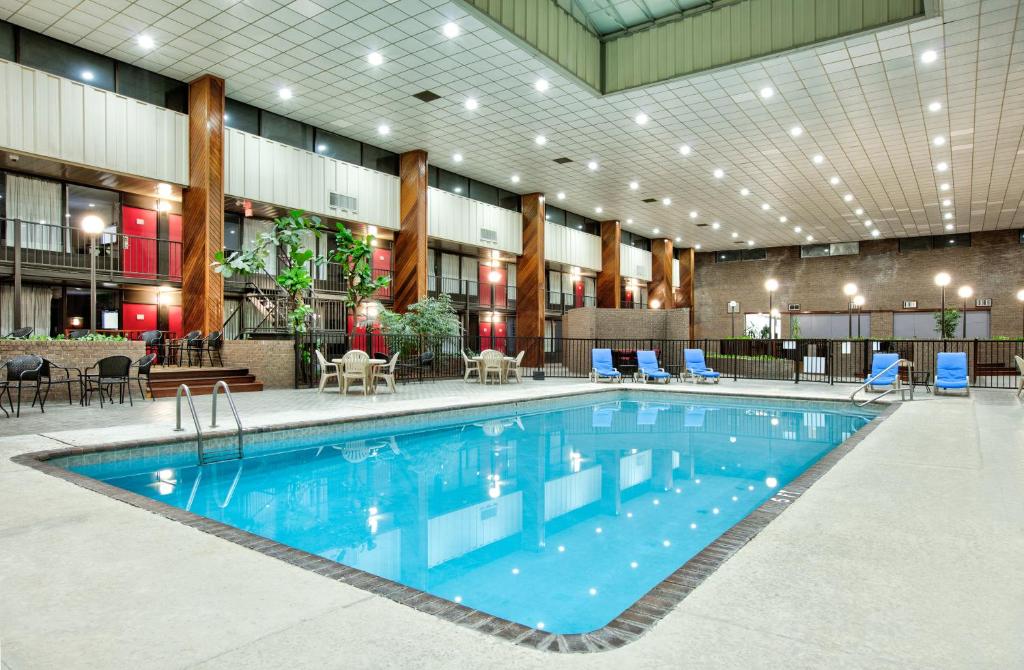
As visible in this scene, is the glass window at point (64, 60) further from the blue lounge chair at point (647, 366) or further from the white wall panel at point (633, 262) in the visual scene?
the white wall panel at point (633, 262)

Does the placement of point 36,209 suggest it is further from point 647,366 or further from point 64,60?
point 647,366

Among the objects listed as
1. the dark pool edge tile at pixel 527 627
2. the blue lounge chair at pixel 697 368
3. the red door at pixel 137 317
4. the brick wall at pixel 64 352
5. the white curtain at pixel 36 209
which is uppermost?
the white curtain at pixel 36 209

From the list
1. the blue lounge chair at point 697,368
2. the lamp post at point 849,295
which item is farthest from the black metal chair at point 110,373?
the lamp post at point 849,295

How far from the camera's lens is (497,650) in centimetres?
195

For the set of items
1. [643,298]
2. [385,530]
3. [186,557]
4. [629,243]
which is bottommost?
[385,530]

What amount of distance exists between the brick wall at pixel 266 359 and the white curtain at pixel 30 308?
16.2 feet

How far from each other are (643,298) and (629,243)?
3993 millimetres

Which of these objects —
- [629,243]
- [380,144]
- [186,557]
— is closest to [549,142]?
[380,144]

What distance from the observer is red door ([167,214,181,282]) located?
1512 centimetres

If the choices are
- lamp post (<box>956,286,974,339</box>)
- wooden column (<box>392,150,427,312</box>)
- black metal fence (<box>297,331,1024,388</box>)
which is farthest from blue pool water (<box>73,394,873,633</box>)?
lamp post (<box>956,286,974,339</box>)

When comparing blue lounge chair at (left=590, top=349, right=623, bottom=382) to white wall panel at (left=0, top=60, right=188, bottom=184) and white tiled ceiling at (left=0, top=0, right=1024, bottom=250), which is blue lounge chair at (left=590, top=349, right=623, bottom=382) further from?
white wall panel at (left=0, top=60, right=188, bottom=184)

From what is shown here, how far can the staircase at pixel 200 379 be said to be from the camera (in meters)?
10.9

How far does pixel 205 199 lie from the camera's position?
41.8ft

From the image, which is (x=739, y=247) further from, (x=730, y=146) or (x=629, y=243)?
(x=730, y=146)
